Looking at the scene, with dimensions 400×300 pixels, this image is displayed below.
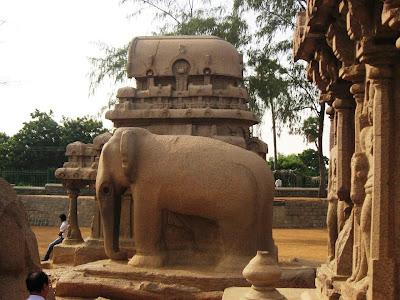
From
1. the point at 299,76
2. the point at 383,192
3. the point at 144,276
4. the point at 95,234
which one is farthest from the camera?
the point at 299,76

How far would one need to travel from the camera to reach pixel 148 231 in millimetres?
8156

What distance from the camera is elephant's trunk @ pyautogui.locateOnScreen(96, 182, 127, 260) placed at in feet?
28.7

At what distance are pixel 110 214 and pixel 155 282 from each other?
151 centimetres

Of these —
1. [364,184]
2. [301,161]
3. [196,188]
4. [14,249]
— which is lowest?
[14,249]

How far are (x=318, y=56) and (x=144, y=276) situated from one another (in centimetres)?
383

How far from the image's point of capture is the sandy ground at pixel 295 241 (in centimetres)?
1484

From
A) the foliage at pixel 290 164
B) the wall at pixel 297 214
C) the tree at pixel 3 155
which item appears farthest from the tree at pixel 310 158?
the tree at pixel 3 155

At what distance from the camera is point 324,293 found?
499cm

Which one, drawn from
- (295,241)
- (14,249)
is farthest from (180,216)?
(295,241)

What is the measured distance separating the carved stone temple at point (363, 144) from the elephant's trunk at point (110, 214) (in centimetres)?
403

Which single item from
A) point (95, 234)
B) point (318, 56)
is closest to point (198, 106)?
point (95, 234)

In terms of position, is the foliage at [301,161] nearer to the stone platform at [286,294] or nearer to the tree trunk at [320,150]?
the tree trunk at [320,150]

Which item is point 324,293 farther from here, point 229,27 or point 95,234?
point 229,27

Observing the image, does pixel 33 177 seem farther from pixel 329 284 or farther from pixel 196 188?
pixel 329 284
